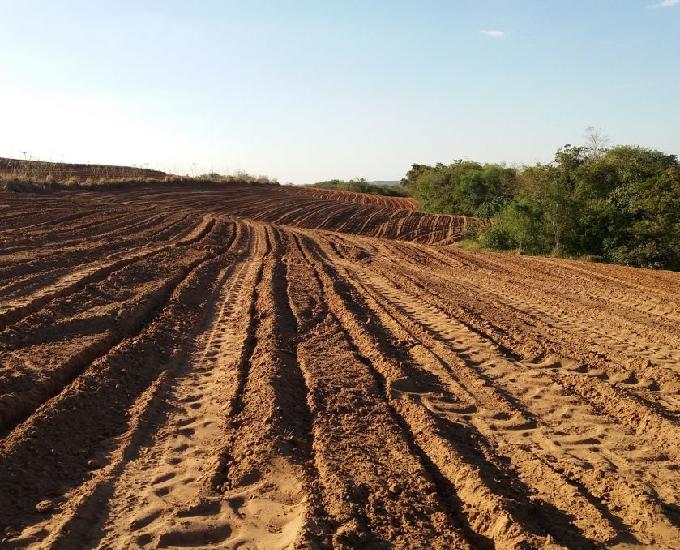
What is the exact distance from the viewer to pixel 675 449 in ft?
15.6

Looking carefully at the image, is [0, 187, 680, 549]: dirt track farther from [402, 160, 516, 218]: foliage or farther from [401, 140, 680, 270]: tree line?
[402, 160, 516, 218]: foliage

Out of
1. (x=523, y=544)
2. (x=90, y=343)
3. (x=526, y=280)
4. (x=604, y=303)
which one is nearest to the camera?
(x=523, y=544)

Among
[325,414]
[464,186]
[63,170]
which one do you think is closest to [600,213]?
[325,414]

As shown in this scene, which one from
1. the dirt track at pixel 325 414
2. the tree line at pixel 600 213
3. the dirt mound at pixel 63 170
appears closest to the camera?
the dirt track at pixel 325 414

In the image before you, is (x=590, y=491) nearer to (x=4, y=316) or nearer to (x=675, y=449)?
(x=675, y=449)

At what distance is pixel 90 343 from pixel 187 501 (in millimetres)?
3498

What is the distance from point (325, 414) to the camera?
5.20 meters

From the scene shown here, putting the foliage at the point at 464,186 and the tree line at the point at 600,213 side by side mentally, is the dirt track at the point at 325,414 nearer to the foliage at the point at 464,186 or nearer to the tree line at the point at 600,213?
the tree line at the point at 600,213

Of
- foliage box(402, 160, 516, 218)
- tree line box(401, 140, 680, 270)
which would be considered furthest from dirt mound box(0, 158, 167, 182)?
tree line box(401, 140, 680, 270)

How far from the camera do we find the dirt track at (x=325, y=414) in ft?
11.8

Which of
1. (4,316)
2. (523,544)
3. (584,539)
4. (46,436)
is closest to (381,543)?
(523,544)

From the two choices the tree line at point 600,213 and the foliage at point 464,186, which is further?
the foliage at point 464,186

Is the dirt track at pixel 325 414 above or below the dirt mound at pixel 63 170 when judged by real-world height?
below

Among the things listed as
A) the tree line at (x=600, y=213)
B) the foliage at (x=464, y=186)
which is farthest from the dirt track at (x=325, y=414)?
the foliage at (x=464, y=186)
